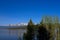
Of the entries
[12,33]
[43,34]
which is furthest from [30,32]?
[12,33]

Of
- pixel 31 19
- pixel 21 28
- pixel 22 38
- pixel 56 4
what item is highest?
pixel 56 4

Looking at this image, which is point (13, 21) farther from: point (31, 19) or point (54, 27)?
point (54, 27)

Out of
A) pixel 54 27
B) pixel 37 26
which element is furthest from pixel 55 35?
pixel 37 26

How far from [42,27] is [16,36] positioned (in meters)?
1.47

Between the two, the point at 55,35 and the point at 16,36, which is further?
the point at 16,36

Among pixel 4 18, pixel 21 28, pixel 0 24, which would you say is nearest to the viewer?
pixel 0 24

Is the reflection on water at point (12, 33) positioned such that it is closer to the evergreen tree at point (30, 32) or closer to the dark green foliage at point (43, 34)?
the evergreen tree at point (30, 32)

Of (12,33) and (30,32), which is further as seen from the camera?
(12,33)

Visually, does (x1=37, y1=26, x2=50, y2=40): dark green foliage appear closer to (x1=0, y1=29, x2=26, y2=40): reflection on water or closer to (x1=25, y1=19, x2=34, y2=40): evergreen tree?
(x1=25, y1=19, x2=34, y2=40): evergreen tree

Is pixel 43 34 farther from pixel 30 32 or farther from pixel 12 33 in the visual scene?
pixel 12 33

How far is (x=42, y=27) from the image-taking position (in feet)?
19.7

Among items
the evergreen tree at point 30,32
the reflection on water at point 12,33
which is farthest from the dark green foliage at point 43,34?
the reflection on water at point 12,33

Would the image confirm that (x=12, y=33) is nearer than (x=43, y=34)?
No

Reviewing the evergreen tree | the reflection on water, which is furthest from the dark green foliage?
the reflection on water
